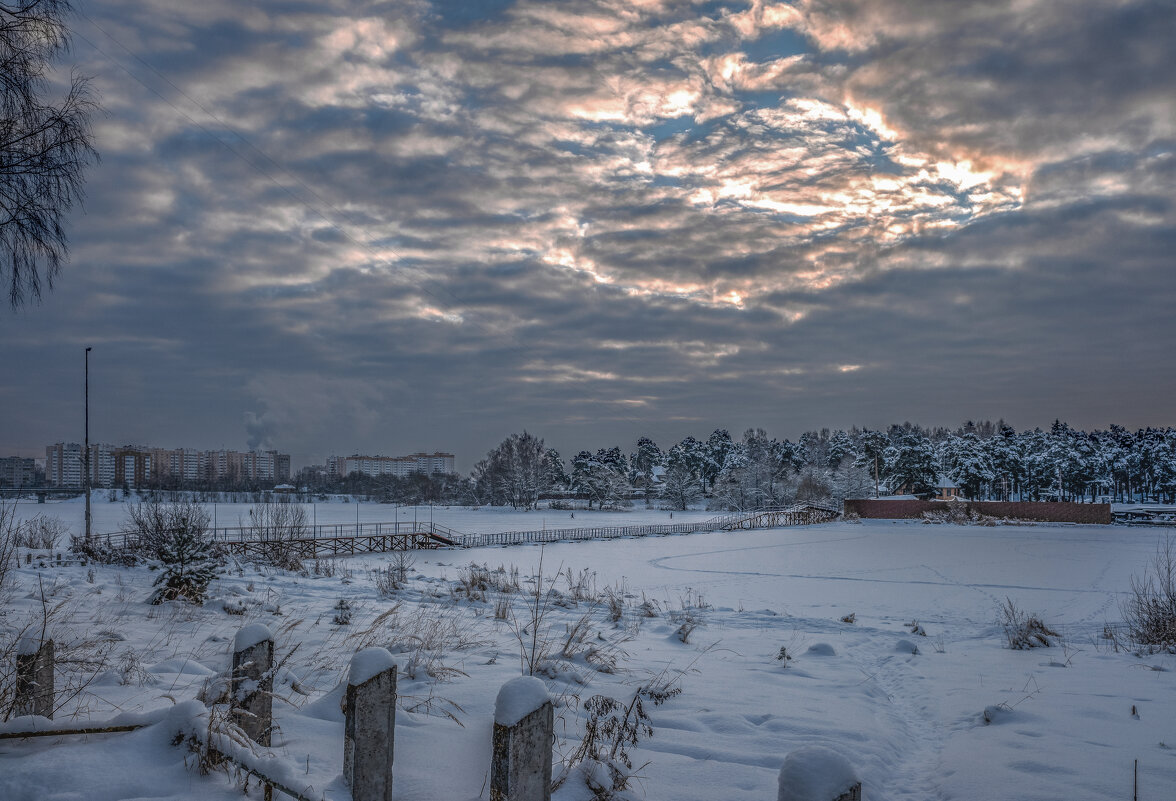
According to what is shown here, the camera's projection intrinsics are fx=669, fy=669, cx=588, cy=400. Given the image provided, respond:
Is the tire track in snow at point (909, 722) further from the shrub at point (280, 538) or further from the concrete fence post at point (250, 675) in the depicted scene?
the shrub at point (280, 538)

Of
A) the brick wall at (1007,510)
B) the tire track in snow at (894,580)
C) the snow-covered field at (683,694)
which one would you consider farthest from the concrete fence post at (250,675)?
the brick wall at (1007,510)

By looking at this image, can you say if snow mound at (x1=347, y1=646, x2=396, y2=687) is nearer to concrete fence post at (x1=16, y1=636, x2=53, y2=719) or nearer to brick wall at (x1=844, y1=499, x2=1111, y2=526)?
concrete fence post at (x1=16, y1=636, x2=53, y2=719)

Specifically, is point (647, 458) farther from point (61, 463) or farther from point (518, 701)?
point (61, 463)

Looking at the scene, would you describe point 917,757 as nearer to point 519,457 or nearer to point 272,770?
point 272,770

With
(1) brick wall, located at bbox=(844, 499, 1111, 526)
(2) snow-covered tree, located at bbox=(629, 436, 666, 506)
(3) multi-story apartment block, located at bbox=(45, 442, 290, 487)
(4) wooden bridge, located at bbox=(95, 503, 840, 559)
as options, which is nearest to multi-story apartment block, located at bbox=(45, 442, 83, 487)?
(3) multi-story apartment block, located at bbox=(45, 442, 290, 487)

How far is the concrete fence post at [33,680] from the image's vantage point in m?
2.68

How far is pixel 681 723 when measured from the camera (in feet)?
15.3

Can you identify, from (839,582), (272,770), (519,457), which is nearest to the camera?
(272,770)

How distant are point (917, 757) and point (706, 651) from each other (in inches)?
127

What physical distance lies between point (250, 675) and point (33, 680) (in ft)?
3.56

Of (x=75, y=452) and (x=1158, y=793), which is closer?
(x=1158, y=793)

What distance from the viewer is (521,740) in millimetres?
1750

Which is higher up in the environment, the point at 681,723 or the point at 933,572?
the point at 681,723

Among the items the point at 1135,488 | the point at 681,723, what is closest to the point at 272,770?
the point at 681,723
